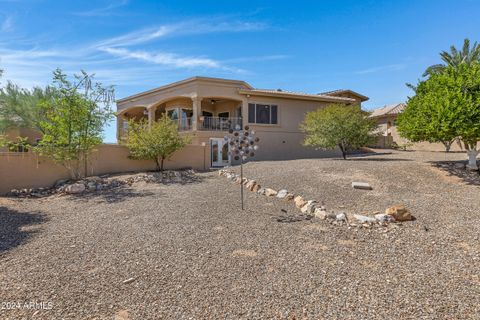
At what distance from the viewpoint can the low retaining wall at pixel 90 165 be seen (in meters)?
13.2

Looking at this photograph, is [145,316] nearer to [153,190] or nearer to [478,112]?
[153,190]

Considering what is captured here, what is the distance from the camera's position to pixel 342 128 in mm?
17453

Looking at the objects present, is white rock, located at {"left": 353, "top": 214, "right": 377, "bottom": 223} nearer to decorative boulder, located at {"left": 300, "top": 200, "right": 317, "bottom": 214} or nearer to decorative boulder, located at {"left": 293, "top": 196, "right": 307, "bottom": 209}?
decorative boulder, located at {"left": 300, "top": 200, "right": 317, "bottom": 214}

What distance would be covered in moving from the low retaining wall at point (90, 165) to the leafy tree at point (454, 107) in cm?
1212

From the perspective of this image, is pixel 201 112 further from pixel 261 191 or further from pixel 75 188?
pixel 261 191

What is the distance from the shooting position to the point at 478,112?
11.3m

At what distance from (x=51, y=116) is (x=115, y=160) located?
12.6ft

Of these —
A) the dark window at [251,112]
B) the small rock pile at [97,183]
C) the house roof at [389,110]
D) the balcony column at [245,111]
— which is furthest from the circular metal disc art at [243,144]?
the house roof at [389,110]

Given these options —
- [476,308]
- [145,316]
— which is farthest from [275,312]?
[476,308]

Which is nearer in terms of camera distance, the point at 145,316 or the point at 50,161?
the point at 145,316

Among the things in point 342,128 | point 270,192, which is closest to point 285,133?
point 342,128

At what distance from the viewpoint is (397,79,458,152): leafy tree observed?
11.7 metres

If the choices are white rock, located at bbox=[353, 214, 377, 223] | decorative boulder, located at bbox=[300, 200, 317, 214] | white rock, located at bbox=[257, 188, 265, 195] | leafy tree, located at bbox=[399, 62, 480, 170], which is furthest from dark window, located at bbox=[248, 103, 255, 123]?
white rock, located at bbox=[353, 214, 377, 223]

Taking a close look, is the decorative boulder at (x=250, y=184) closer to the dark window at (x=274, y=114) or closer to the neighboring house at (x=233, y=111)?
the neighboring house at (x=233, y=111)
